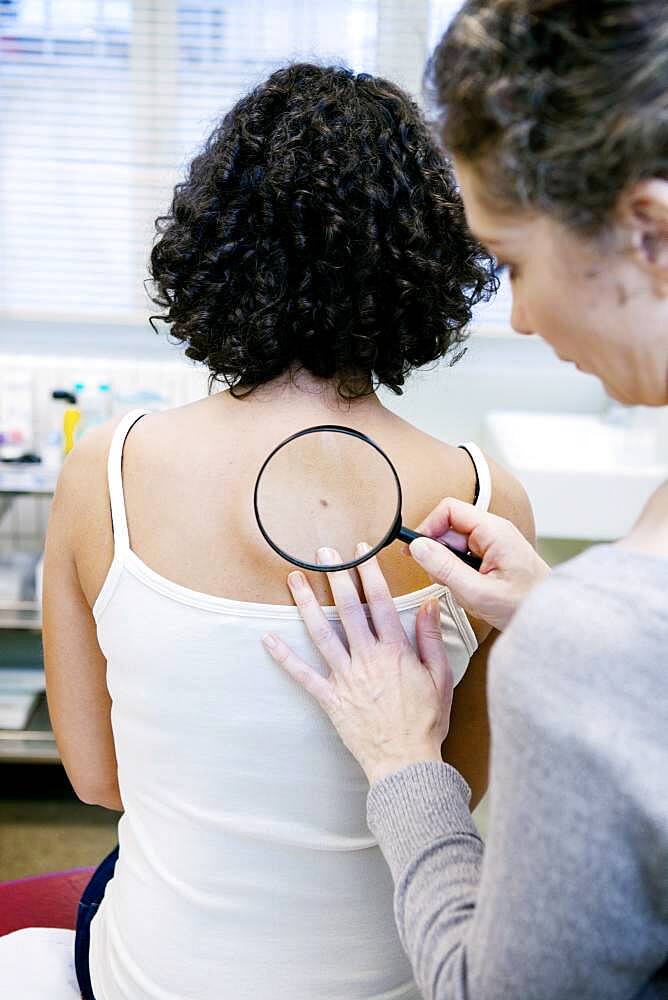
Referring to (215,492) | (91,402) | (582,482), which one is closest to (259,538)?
(215,492)

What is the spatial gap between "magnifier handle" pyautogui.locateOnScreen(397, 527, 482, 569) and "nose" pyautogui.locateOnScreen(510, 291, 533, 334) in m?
0.22

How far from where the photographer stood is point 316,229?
915 millimetres

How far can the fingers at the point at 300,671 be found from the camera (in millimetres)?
859

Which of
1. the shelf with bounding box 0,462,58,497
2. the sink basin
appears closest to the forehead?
the sink basin

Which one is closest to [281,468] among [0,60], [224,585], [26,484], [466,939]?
[224,585]

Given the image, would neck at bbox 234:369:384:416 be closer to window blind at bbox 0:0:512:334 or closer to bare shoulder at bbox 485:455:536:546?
bare shoulder at bbox 485:455:536:546

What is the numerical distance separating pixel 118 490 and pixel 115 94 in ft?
6.81

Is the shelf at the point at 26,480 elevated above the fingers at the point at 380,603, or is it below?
below

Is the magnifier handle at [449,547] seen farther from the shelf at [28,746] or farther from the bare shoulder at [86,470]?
the shelf at [28,746]

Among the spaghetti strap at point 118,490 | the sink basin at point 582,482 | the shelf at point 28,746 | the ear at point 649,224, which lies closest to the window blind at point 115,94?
the sink basin at point 582,482

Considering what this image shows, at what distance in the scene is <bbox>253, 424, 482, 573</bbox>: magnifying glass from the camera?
87 cm

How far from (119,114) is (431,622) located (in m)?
2.20

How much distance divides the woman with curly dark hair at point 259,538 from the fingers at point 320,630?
0.07ft

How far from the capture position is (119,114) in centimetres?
264
